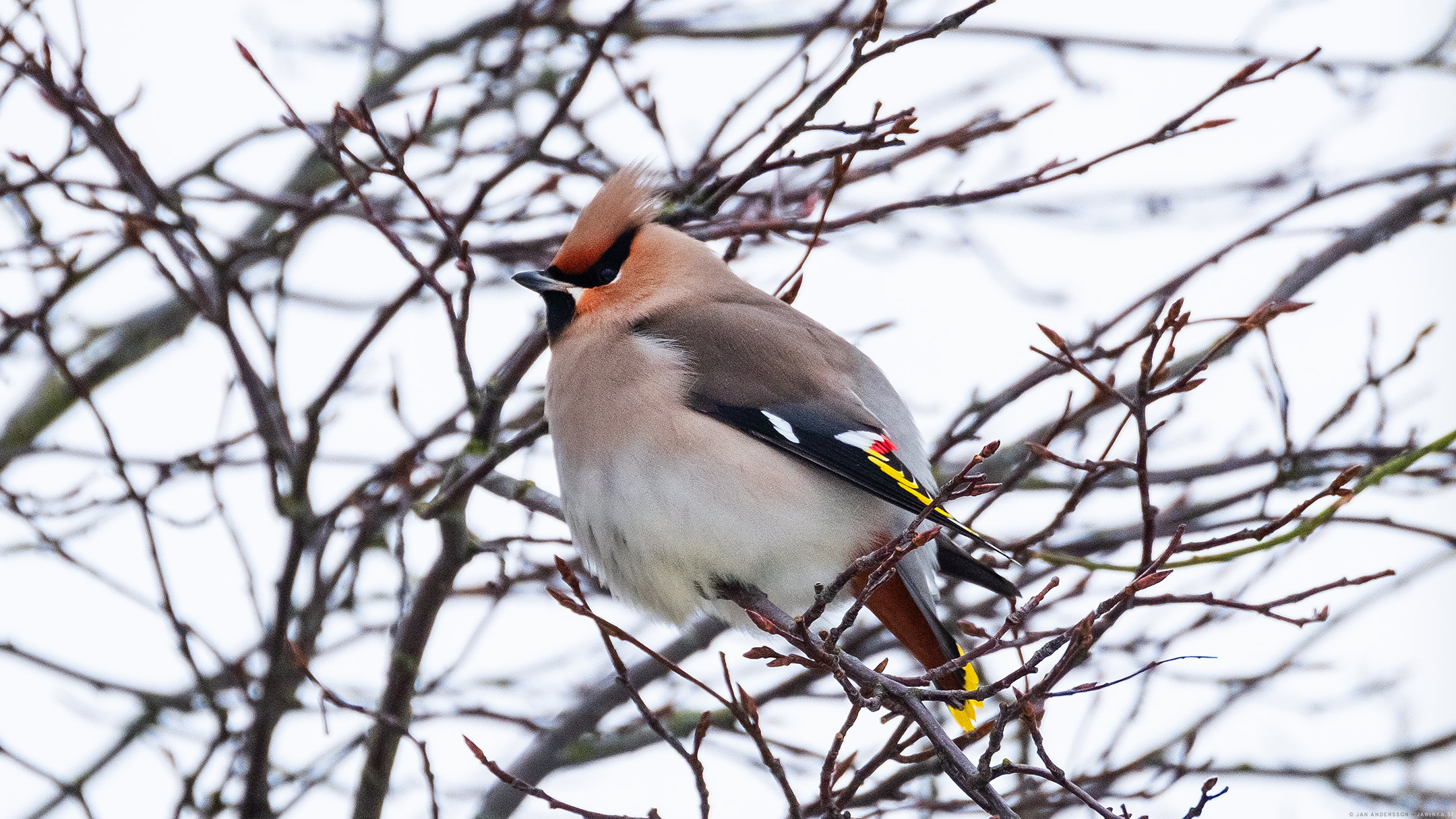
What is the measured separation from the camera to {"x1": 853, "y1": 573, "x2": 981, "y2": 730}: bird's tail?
3797 mm

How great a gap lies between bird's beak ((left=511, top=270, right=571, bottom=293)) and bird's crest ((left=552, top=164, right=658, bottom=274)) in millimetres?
80

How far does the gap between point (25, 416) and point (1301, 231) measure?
4865mm

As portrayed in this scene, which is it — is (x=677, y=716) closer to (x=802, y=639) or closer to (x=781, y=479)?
(x=781, y=479)

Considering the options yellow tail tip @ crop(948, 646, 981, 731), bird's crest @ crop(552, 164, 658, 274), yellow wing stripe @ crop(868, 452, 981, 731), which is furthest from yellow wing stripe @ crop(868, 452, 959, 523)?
bird's crest @ crop(552, 164, 658, 274)

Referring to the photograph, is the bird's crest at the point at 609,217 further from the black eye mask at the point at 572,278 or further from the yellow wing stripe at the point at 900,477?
the yellow wing stripe at the point at 900,477

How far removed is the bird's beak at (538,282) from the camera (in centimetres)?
444

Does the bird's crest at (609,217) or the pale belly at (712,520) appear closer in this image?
the pale belly at (712,520)

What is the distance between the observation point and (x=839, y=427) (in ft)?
13.1

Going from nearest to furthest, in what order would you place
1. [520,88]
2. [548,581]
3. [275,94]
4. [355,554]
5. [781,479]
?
[275,94] < [781,479] < [355,554] < [548,581] < [520,88]

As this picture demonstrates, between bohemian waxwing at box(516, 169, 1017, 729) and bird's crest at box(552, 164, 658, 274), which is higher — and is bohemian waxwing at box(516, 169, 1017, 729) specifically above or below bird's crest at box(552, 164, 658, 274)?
below

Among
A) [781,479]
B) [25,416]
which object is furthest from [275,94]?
[25,416]

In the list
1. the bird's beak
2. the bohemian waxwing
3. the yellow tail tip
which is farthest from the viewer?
the bird's beak

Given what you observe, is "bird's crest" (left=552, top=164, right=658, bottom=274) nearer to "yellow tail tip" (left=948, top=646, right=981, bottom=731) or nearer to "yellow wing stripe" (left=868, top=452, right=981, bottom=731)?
"yellow wing stripe" (left=868, top=452, right=981, bottom=731)

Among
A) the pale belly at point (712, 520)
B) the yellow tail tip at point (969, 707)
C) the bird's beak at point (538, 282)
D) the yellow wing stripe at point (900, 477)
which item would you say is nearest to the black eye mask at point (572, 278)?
the bird's beak at point (538, 282)
